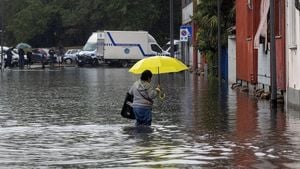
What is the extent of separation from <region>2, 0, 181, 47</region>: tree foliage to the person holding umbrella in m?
66.2

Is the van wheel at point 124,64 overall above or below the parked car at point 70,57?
below

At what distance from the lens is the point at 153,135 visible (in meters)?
14.8

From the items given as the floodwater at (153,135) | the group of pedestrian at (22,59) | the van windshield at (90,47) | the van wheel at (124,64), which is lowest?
the floodwater at (153,135)

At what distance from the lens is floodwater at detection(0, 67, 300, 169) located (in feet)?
37.2

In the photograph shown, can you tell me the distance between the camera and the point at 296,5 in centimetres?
1997

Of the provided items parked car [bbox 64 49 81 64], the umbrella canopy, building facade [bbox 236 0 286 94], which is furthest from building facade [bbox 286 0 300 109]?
parked car [bbox 64 49 81 64]

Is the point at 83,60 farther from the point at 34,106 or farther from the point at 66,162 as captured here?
the point at 66,162

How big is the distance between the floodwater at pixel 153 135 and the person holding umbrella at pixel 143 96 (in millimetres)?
418

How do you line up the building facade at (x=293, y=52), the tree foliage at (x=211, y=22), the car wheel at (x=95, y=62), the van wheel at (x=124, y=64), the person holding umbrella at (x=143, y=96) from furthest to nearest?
the car wheel at (x=95, y=62) < the van wheel at (x=124, y=64) < the tree foliage at (x=211, y=22) < the building facade at (x=293, y=52) < the person holding umbrella at (x=143, y=96)

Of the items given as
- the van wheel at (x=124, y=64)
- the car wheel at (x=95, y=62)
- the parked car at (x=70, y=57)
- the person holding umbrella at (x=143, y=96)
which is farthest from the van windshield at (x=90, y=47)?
the person holding umbrella at (x=143, y=96)

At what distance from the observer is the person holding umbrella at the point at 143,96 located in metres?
15.9

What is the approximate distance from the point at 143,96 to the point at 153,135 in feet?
4.54

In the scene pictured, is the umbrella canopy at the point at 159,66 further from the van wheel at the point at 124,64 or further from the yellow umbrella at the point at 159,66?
the van wheel at the point at 124,64

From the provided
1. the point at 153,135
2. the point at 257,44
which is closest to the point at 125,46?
the point at 257,44
